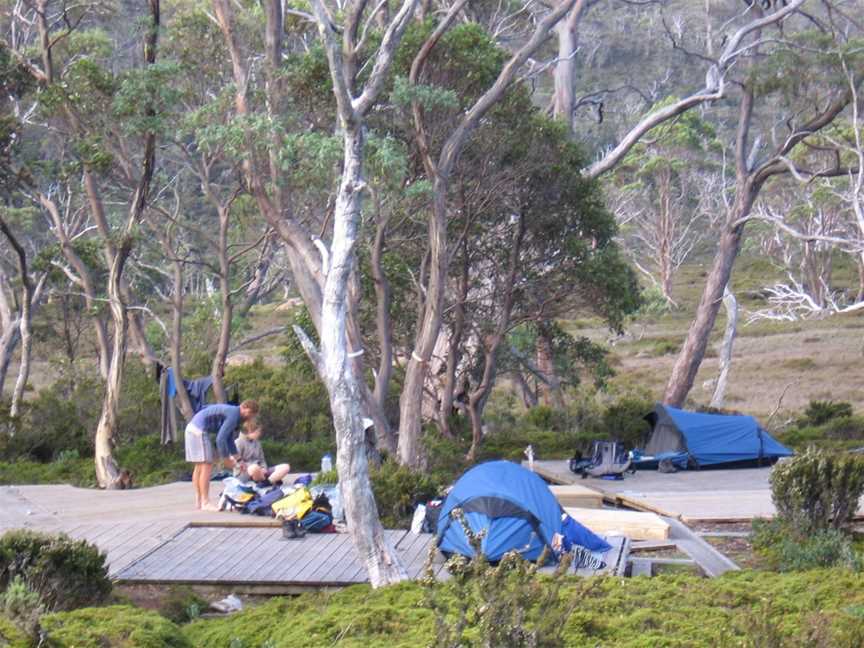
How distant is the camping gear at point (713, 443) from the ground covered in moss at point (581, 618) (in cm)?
946

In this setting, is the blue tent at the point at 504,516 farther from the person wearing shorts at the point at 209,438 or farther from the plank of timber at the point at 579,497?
the plank of timber at the point at 579,497

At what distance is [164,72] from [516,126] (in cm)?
510

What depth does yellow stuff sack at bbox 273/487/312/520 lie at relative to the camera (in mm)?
10516

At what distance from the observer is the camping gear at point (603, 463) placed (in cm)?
1616

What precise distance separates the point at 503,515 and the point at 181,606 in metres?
2.72

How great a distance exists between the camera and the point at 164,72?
14820mm

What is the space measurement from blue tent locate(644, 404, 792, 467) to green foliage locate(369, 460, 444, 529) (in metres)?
7.35

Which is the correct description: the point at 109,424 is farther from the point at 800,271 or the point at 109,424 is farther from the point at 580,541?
the point at 800,271

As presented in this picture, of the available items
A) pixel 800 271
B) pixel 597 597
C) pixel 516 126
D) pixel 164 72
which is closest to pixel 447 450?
pixel 516 126

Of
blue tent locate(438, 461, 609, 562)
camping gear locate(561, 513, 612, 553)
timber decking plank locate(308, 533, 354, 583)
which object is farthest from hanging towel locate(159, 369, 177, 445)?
camping gear locate(561, 513, 612, 553)

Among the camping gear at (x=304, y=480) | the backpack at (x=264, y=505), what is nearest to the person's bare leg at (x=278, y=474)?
the camping gear at (x=304, y=480)

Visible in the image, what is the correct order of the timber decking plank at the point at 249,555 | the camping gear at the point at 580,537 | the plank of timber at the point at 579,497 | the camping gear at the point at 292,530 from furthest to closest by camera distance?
the plank of timber at the point at 579,497
the camping gear at the point at 292,530
the camping gear at the point at 580,537
the timber decking plank at the point at 249,555

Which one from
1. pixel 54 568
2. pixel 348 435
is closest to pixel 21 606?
pixel 54 568

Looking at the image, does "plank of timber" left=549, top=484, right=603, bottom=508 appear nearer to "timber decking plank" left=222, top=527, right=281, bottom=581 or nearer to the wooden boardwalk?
the wooden boardwalk
